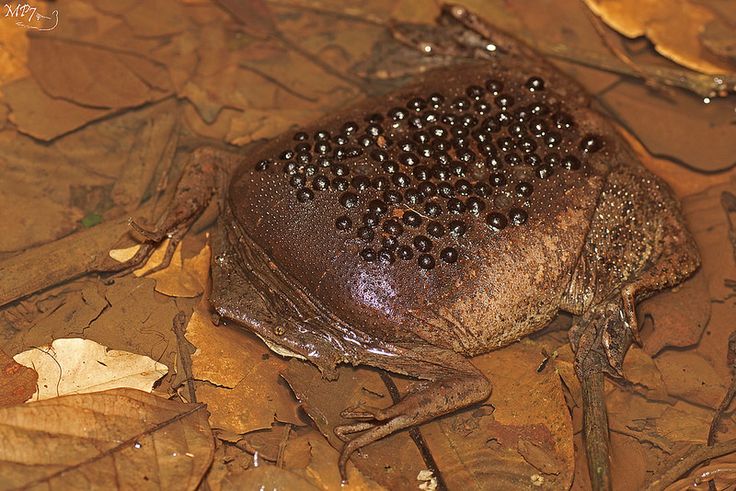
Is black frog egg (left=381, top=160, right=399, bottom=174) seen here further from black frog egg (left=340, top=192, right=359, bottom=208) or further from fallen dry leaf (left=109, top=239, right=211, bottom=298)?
fallen dry leaf (left=109, top=239, right=211, bottom=298)

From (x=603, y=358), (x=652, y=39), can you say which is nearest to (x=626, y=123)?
(x=652, y=39)

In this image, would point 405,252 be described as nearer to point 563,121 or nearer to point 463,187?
point 463,187

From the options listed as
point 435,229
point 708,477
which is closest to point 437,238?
point 435,229

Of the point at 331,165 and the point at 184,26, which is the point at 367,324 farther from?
the point at 184,26

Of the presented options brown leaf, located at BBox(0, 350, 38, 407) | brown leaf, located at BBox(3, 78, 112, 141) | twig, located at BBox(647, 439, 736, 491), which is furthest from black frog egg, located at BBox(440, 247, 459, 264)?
brown leaf, located at BBox(3, 78, 112, 141)

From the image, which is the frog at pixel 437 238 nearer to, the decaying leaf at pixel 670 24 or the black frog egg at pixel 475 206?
the black frog egg at pixel 475 206
